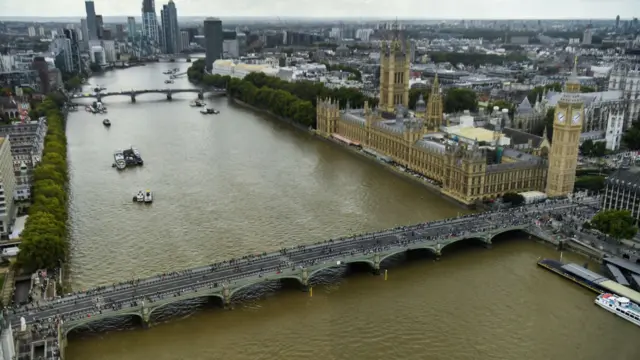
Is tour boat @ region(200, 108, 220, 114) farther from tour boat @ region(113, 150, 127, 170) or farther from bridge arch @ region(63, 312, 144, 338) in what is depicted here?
bridge arch @ region(63, 312, 144, 338)

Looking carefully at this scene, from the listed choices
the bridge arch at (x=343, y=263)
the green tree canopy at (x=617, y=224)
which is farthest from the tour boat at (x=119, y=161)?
the green tree canopy at (x=617, y=224)

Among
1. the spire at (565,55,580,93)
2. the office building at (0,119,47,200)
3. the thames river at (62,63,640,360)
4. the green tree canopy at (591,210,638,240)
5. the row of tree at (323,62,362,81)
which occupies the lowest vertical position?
the thames river at (62,63,640,360)

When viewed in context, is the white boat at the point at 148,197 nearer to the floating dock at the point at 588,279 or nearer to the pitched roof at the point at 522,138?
the floating dock at the point at 588,279

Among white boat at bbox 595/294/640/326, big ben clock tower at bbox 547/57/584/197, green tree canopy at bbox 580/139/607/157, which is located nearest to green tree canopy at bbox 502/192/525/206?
big ben clock tower at bbox 547/57/584/197

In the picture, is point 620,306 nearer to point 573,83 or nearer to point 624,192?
point 624,192

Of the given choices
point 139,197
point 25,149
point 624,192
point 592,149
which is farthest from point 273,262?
point 592,149

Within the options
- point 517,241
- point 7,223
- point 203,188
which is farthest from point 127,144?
point 517,241
